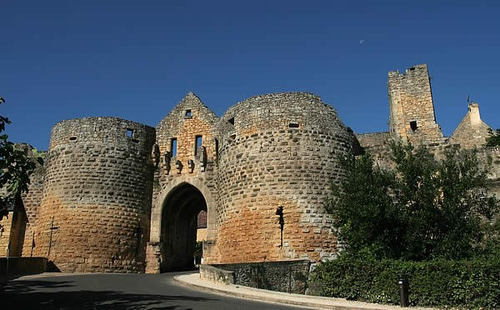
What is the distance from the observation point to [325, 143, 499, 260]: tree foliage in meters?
13.0

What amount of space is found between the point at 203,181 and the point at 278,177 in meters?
5.51

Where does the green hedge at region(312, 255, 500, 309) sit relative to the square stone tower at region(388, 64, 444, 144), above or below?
below

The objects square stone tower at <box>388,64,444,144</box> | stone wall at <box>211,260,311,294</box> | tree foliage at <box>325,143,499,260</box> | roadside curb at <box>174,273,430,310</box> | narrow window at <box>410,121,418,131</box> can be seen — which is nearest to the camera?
roadside curb at <box>174,273,430,310</box>

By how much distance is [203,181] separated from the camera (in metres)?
21.8

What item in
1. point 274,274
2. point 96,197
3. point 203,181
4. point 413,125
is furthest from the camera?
point 203,181

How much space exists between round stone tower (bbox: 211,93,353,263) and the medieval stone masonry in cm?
4

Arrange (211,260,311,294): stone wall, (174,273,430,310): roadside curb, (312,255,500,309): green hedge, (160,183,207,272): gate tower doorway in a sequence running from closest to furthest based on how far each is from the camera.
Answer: (174,273,430,310): roadside curb < (312,255,500,309): green hedge < (211,260,311,294): stone wall < (160,183,207,272): gate tower doorway

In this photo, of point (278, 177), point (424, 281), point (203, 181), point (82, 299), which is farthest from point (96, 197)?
point (424, 281)

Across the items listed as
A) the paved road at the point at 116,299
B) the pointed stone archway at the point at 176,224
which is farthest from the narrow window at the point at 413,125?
the paved road at the point at 116,299

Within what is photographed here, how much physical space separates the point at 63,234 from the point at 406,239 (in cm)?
1500

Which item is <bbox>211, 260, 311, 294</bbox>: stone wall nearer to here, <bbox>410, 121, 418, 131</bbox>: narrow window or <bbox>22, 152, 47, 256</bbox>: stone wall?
<bbox>410, 121, 418, 131</bbox>: narrow window

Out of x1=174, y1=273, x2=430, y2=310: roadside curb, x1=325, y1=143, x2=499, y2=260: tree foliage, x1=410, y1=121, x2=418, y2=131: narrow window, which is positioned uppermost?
x1=410, y1=121, x2=418, y2=131: narrow window

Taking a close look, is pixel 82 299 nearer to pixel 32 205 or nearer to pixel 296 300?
pixel 296 300

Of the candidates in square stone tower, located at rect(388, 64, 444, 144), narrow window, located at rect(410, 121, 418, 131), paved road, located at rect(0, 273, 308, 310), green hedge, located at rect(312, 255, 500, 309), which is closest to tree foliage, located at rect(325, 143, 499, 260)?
green hedge, located at rect(312, 255, 500, 309)
